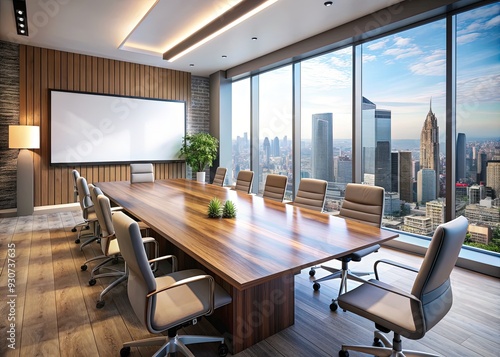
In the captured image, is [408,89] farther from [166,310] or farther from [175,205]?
[166,310]

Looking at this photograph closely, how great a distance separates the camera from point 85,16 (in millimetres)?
4535

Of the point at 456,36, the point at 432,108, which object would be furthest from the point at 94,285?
the point at 456,36

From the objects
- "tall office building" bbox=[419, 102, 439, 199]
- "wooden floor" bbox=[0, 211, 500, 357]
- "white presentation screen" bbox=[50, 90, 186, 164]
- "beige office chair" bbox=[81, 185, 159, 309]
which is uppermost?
"white presentation screen" bbox=[50, 90, 186, 164]

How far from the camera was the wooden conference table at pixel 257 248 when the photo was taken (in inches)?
65.5

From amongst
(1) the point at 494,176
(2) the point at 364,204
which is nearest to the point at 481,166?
(1) the point at 494,176

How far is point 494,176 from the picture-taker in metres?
3.35

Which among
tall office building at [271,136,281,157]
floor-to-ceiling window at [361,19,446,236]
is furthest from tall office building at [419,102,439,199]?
tall office building at [271,136,281,157]

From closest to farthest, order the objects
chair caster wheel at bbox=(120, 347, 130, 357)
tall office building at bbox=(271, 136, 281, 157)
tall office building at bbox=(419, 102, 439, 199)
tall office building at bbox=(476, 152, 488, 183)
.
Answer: chair caster wheel at bbox=(120, 347, 130, 357) → tall office building at bbox=(476, 152, 488, 183) → tall office building at bbox=(419, 102, 439, 199) → tall office building at bbox=(271, 136, 281, 157)

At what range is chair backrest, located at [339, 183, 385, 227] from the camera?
2.72m

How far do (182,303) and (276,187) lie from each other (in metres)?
2.40

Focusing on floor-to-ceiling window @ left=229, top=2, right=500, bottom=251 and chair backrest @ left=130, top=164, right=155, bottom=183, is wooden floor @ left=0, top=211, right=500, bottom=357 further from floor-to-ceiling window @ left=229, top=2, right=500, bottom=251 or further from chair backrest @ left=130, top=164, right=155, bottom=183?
chair backrest @ left=130, top=164, right=155, bottom=183

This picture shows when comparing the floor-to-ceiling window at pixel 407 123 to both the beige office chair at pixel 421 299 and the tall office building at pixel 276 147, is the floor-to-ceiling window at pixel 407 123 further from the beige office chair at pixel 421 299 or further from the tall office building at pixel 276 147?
the beige office chair at pixel 421 299

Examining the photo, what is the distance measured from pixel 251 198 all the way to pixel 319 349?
1955mm

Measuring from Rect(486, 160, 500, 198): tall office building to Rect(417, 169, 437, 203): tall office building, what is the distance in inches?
22.2
